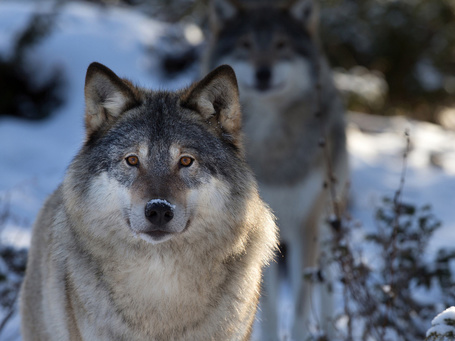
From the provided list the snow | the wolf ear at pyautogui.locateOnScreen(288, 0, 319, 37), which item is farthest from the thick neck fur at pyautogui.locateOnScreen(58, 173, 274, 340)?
the wolf ear at pyautogui.locateOnScreen(288, 0, 319, 37)

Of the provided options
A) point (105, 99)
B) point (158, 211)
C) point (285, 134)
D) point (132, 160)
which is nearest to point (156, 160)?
point (132, 160)

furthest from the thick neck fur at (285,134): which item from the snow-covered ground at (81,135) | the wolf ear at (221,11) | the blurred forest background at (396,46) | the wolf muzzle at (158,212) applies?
the blurred forest background at (396,46)

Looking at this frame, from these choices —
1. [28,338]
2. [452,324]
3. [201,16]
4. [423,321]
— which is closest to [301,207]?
[423,321]

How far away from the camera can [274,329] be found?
18.9ft

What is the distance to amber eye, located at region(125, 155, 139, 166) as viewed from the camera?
3.13m

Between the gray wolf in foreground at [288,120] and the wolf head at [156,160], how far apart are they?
8.06ft

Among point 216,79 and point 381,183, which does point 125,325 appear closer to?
point 216,79

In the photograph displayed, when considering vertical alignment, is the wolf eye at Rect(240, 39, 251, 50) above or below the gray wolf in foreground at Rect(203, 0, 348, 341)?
above

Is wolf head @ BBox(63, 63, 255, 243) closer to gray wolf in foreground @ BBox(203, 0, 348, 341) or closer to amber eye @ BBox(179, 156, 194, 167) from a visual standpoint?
amber eye @ BBox(179, 156, 194, 167)

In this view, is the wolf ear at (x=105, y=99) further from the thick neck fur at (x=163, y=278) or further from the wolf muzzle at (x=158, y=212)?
the wolf muzzle at (x=158, y=212)

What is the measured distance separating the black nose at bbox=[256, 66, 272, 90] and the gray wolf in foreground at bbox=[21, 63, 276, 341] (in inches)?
95.1

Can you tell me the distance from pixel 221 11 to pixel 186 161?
3361mm

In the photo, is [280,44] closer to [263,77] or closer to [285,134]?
[263,77]

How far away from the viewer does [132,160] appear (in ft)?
10.3
